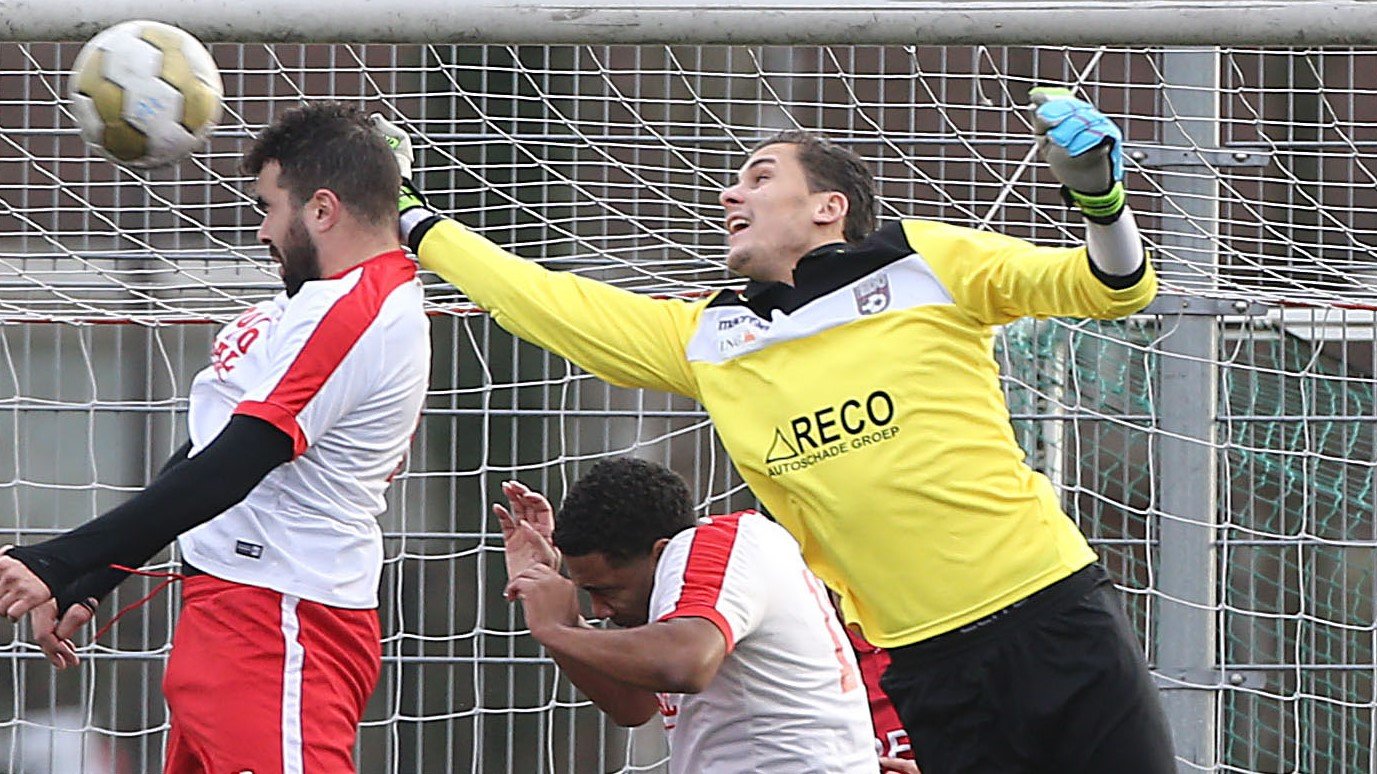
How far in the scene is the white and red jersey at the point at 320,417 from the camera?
3.89 meters

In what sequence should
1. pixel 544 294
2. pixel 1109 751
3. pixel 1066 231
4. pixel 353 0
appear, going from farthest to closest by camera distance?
1. pixel 1066 231
2. pixel 353 0
3. pixel 544 294
4. pixel 1109 751

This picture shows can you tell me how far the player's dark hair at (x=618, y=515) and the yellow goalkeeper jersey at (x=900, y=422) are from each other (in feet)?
0.93

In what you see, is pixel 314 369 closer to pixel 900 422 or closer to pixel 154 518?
pixel 154 518

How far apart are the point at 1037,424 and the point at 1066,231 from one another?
1.76 feet

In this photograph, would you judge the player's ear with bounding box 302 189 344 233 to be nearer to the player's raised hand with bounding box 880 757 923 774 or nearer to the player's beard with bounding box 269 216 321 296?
the player's beard with bounding box 269 216 321 296

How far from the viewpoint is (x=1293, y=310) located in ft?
18.8

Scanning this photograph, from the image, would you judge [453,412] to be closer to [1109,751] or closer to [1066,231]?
[1066,231]

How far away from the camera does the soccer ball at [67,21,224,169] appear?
4211 mm

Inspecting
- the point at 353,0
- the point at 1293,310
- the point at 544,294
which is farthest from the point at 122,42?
the point at 1293,310

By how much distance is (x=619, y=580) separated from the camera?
171 inches

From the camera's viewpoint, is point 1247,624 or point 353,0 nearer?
point 353,0

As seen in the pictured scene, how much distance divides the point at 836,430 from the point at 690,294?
6.30 feet

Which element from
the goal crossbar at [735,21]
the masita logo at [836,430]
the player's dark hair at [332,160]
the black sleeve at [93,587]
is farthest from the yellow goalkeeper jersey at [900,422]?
the black sleeve at [93,587]

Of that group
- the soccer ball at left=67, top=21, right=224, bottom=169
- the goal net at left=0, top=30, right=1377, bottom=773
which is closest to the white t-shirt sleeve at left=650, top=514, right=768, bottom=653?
the soccer ball at left=67, top=21, right=224, bottom=169
